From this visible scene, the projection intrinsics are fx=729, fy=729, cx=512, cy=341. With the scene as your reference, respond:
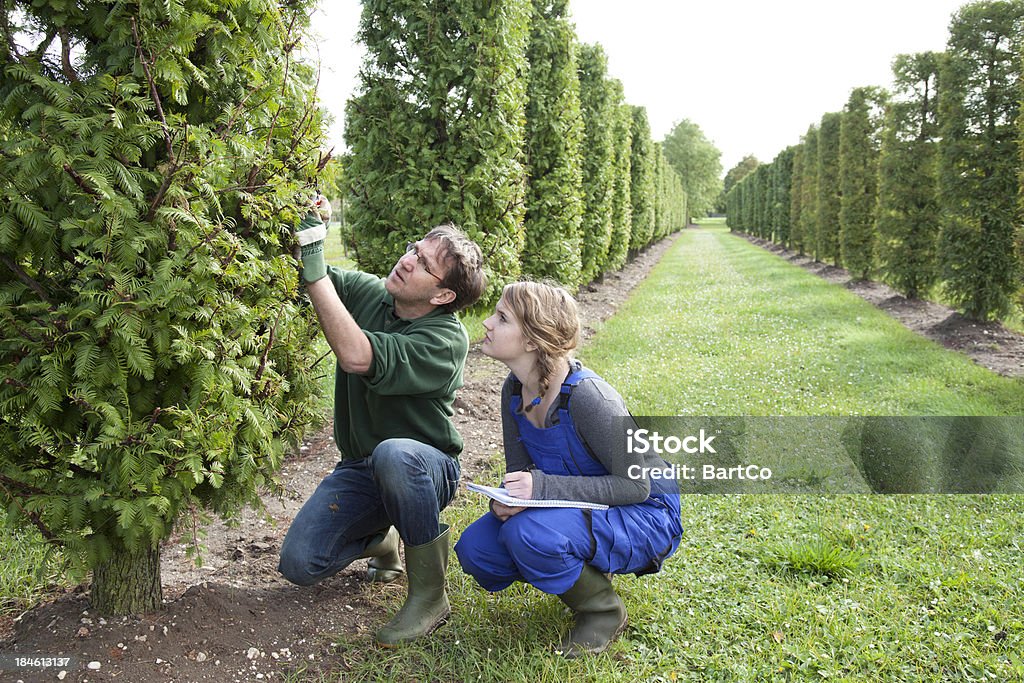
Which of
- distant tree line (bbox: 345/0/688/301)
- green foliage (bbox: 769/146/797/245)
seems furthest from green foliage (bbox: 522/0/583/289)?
green foliage (bbox: 769/146/797/245)

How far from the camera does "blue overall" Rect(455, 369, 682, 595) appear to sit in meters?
2.64

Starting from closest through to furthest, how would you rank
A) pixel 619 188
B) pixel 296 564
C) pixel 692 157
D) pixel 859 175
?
pixel 296 564
pixel 619 188
pixel 859 175
pixel 692 157

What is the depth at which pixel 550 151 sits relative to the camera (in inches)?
419

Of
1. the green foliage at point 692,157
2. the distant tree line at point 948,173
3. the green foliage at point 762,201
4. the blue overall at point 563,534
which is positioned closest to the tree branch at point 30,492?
the blue overall at point 563,534

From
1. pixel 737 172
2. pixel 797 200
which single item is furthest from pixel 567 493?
pixel 737 172

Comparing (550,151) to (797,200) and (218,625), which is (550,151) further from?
(797,200)

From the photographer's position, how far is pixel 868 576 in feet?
11.5

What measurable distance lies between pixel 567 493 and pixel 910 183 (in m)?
13.7

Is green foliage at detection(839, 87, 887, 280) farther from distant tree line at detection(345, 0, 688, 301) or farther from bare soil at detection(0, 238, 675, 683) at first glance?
bare soil at detection(0, 238, 675, 683)

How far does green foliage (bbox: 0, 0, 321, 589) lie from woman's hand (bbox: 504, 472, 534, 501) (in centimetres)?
93

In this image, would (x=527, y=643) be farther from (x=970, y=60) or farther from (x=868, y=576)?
(x=970, y=60)

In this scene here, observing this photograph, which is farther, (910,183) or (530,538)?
(910,183)

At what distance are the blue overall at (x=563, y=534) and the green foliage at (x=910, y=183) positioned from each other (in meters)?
12.8

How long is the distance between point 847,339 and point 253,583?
8.69 meters
